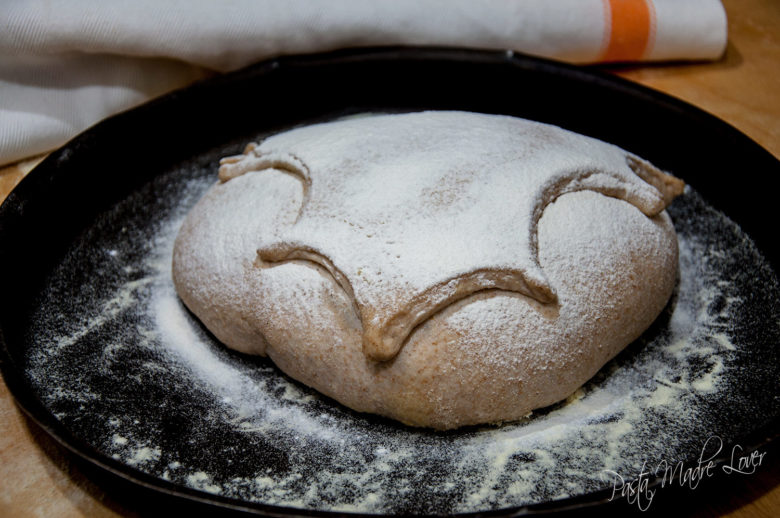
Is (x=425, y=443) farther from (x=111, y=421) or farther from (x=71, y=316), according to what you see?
(x=71, y=316)

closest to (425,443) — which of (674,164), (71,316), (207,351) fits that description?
(207,351)

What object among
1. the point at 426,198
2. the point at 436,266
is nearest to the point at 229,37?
the point at 426,198

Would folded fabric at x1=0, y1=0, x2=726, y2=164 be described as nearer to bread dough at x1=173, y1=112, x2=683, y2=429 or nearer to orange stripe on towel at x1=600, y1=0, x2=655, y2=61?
orange stripe on towel at x1=600, y1=0, x2=655, y2=61

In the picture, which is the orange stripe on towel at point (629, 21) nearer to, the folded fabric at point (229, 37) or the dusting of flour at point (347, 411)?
the folded fabric at point (229, 37)

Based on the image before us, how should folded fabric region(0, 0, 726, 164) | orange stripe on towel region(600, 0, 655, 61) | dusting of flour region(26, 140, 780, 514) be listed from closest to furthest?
dusting of flour region(26, 140, 780, 514) < folded fabric region(0, 0, 726, 164) < orange stripe on towel region(600, 0, 655, 61)

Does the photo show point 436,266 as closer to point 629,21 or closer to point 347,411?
point 347,411

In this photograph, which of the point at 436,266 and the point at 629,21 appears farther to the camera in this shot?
the point at 629,21

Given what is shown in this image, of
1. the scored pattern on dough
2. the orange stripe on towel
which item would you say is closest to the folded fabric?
the orange stripe on towel

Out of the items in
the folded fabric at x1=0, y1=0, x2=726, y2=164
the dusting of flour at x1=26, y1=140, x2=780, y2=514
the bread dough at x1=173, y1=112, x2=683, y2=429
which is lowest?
the dusting of flour at x1=26, y1=140, x2=780, y2=514
